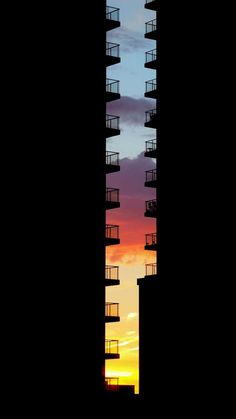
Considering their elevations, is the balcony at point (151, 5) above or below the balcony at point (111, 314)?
above

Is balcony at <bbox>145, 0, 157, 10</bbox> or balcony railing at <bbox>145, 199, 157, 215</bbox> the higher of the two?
balcony at <bbox>145, 0, 157, 10</bbox>

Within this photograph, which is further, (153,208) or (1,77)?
(153,208)

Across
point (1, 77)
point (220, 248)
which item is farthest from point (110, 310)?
point (1, 77)

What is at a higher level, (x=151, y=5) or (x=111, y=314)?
(x=151, y=5)

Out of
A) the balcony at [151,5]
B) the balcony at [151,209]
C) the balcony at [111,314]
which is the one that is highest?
the balcony at [151,5]

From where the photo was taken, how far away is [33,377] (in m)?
39.0

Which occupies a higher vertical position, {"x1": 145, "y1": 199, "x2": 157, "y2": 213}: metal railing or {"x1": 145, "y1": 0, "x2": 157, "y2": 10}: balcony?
{"x1": 145, "y1": 0, "x2": 157, "y2": 10}: balcony

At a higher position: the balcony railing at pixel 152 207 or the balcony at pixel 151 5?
the balcony at pixel 151 5

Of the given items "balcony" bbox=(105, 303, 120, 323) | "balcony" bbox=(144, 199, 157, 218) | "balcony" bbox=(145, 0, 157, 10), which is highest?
"balcony" bbox=(145, 0, 157, 10)

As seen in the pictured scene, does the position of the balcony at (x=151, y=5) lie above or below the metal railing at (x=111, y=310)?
above

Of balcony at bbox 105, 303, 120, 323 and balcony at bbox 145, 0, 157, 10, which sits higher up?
balcony at bbox 145, 0, 157, 10

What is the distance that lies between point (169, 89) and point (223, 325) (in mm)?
17977

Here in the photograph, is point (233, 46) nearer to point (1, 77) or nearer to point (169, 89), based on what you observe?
point (169, 89)

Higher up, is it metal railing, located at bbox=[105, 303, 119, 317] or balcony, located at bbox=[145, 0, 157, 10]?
balcony, located at bbox=[145, 0, 157, 10]
